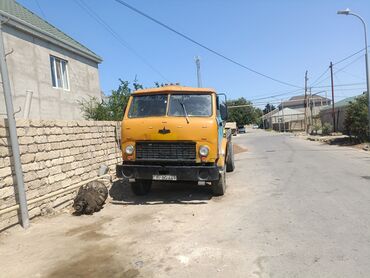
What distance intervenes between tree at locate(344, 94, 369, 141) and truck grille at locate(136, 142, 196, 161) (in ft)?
61.3

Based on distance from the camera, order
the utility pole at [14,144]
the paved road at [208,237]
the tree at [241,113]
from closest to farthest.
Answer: the paved road at [208,237]
the utility pole at [14,144]
the tree at [241,113]

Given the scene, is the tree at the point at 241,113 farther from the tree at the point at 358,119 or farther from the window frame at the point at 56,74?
the window frame at the point at 56,74

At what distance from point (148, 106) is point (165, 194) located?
89.5 inches

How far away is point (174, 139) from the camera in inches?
322

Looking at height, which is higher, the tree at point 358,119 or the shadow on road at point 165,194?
the tree at point 358,119

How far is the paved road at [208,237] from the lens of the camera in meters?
4.74

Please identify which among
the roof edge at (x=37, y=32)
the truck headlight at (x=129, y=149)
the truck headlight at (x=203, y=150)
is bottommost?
the truck headlight at (x=203, y=150)

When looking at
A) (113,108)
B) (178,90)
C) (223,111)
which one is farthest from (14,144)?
(113,108)

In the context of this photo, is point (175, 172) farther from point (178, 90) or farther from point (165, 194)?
point (178, 90)

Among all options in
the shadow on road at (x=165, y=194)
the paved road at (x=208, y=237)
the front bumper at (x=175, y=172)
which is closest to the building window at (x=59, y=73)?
the shadow on road at (x=165, y=194)

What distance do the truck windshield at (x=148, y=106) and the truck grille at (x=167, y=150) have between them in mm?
759

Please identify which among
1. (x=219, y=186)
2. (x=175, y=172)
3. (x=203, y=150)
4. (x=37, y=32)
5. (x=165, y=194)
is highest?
(x=37, y=32)

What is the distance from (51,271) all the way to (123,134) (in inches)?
162

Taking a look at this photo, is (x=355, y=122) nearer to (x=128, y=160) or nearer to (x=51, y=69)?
(x=51, y=69)
